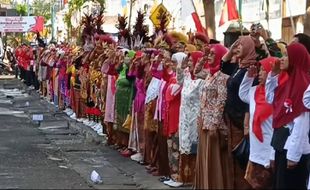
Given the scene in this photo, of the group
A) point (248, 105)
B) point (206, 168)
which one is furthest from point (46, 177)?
point (248, 105)

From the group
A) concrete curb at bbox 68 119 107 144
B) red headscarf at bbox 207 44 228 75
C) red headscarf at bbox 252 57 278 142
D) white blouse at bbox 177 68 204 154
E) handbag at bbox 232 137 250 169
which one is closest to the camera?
red headscarf at bbox 252 57 278 142

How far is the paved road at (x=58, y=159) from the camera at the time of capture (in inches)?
386

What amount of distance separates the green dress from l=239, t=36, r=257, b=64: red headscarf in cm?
480

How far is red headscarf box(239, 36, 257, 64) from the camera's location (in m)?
7.29

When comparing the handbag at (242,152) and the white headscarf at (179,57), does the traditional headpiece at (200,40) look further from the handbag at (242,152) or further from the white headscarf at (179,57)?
the handbag at (242,152)

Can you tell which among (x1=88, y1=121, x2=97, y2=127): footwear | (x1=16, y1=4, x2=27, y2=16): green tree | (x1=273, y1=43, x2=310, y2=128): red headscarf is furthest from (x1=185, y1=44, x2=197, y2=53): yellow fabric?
(x1=16, y1=4, x2=27, y2=16): green tree

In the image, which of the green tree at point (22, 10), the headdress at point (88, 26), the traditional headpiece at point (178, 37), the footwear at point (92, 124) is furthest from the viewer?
the green tree at point (22, 10)

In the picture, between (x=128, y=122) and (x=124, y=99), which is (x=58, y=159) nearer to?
(x=128, y=122)

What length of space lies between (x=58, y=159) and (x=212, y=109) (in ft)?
16.3

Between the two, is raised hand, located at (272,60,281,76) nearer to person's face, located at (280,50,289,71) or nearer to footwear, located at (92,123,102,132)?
person's face, located at (280,50,289,71)

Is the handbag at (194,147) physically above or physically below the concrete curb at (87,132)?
above

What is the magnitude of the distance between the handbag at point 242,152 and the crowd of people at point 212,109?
11 mm

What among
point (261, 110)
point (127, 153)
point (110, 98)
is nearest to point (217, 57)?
point (261, 110)

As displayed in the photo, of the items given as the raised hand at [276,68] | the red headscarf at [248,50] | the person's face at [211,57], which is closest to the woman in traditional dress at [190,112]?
the person's face at [211,57]
